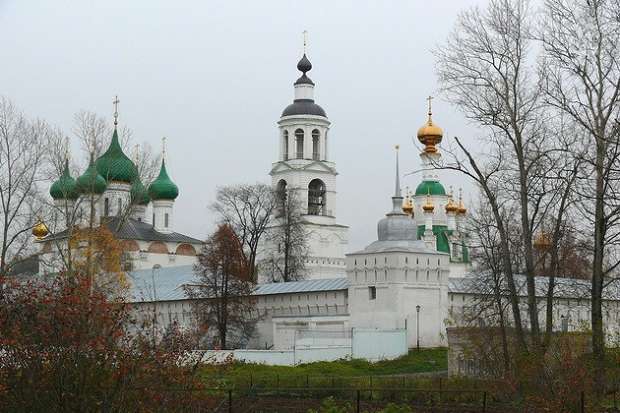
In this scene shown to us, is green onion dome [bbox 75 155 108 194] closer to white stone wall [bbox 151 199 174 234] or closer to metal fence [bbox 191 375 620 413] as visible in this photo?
metal fence [bbox 191 375 620 413]

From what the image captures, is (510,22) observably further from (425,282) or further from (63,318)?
(425,282)

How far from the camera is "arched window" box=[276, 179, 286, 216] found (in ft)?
175

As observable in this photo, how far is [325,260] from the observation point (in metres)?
56.6

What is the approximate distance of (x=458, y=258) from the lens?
58.4m

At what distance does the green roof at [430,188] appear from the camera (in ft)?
197

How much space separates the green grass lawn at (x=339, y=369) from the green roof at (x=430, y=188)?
23.4 metres

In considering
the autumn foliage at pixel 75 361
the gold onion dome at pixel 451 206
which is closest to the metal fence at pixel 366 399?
the autumn foliage at pixel 75 361

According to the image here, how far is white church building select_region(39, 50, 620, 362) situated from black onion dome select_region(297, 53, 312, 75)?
0.23 ft

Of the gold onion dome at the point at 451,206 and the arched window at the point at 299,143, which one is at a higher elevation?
the arched window at the point at 299,143

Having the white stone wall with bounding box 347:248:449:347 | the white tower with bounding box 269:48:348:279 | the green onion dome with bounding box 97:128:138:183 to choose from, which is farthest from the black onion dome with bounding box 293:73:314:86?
the white stone wall with bounding box 347:248:449:347

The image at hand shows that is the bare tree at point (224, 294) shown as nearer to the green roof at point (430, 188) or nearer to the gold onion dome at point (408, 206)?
the gold onion dome at point (408, 206)

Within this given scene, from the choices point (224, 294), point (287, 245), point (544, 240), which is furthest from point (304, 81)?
point (544, 240)

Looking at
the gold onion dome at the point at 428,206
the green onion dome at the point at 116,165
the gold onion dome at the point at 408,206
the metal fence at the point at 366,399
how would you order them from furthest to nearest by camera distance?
the gold onion dome at the point at 408,206
the gold onion dome at the point at 428,206
the green onion dome at the point at 116,165
the metal fence at the point at 366,399

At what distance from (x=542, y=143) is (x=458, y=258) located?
40.6 m
